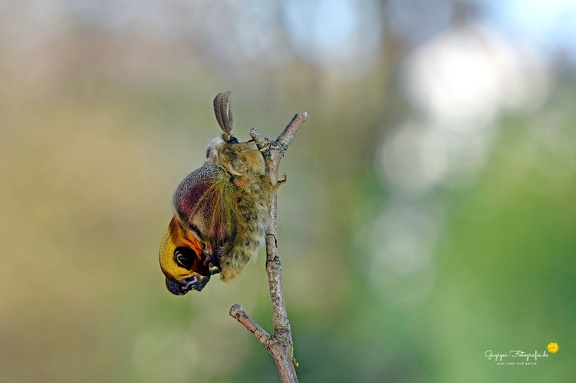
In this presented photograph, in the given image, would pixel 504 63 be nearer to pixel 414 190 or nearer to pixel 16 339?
pixel 414 190

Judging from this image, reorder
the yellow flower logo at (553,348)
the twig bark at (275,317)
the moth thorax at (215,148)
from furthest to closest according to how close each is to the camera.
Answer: the yellow flower logo at (553,348) < the moth thorax at (215,148) < the twig bark at (275,317)

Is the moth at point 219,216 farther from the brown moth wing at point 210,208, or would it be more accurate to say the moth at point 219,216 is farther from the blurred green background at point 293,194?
the blurred green background at point 293,194

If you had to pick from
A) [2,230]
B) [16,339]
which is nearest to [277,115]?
[2,230]

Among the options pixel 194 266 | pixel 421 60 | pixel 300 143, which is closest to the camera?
pixel 194 266

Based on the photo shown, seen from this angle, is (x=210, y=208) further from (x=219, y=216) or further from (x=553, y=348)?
(x=553, y=348)

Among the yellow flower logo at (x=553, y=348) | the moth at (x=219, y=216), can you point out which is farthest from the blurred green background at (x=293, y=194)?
the moth at (x=219, y=216)

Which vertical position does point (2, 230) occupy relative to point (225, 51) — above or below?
Answer: below

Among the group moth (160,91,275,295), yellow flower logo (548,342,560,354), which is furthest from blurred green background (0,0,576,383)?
moth (160,91,275,295)
